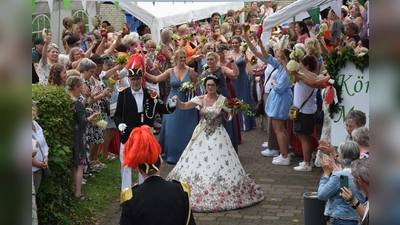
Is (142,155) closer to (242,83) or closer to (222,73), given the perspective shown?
(222,73)

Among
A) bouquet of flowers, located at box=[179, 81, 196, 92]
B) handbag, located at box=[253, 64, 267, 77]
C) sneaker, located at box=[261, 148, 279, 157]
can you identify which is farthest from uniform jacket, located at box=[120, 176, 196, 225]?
handbag, located at box=[253, 64, 267, 77]

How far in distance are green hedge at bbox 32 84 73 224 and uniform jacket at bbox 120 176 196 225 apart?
10.1 ft

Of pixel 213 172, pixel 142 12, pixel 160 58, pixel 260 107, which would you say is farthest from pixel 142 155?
pixel 142 12

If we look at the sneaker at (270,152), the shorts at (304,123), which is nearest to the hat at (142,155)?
the shorts at (304,123)

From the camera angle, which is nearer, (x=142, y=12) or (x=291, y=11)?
(x=291, y=11)

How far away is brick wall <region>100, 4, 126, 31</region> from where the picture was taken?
2697 cm

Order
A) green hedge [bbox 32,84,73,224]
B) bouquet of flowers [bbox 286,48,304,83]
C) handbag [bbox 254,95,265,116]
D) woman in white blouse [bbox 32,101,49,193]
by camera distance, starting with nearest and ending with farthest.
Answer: woman in white blouse [bbox 32,101,49,193]
green hedge [bbox 32,84,73,224]
bouquet of flowers [bbox 286,48,304,83]
handbag [bbox 254,95,265,116]

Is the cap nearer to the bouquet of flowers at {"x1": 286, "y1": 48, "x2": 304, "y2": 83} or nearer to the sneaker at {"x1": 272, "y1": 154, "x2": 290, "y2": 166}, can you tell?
the bouquet of flowers at {"x1": 286, "y1": 48, "x2": 304, "y2": 83}

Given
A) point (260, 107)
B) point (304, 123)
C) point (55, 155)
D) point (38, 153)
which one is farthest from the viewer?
point (260, 107)

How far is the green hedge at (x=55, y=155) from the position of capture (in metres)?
6.48

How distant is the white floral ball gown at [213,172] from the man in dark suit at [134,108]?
70cm

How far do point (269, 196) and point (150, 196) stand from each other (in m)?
4.96

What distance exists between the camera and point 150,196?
3.63 meters

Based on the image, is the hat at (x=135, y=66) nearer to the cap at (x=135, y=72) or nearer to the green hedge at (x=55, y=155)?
the cap at (x=135, y=72)
